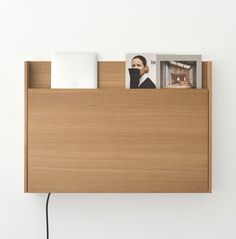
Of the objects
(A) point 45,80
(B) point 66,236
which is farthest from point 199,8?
(B) point 66,236

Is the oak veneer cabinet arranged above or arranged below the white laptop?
below

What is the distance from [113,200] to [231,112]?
1.59 ft

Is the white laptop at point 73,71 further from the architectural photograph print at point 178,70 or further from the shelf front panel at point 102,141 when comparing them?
the architectural photograph print at point 178,70

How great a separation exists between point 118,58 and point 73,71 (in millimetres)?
157

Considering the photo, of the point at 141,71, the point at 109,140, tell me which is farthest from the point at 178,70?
the point at 109,140

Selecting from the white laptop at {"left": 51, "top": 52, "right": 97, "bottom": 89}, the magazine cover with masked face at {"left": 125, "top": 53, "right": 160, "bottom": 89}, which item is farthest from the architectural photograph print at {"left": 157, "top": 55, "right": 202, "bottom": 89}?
the white laptop at {"left": 51, "top": 52, "right": 97, "bottom": 89}

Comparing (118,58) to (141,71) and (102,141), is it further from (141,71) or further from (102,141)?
(102,141)

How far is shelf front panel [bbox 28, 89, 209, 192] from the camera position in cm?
123

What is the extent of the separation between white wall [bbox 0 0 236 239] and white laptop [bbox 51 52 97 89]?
0.16ft

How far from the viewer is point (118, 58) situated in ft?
4.29

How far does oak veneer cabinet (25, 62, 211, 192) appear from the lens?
4.05 ft

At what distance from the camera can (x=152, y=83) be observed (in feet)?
4.18

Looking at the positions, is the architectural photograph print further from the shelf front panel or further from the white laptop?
the white laptop

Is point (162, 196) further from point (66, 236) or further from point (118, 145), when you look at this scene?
point (66, 236)
